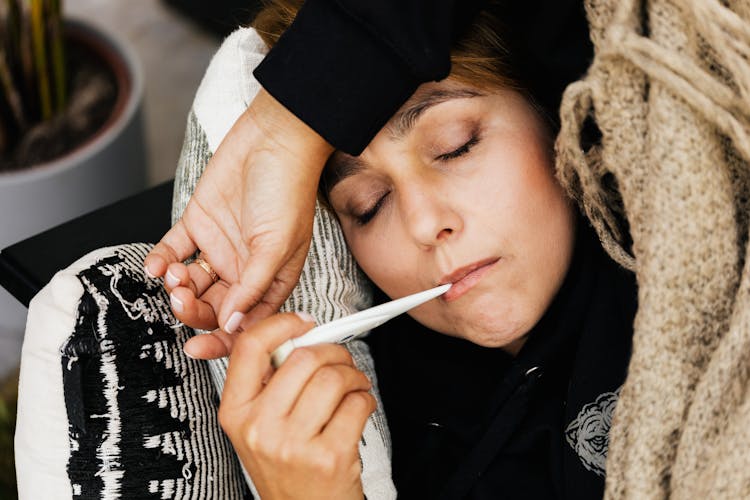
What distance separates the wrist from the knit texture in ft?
0.53

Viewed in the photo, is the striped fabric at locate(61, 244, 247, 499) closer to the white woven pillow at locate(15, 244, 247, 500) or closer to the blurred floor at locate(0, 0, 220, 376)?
the white woven pillow at locate(15, 244, 247, 500)

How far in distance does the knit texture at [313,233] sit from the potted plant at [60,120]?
499mm

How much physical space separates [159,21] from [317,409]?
73.8 inches

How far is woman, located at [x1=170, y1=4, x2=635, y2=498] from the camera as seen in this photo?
0.73m

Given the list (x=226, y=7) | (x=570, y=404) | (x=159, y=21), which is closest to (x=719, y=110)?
(x=570, y=404)

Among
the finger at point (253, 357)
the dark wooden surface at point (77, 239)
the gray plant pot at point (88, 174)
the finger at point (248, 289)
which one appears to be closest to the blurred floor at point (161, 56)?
the gray plant pot at point (88, 174)

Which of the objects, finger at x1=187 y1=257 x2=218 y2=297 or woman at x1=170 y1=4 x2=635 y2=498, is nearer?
woman at x1=170 y1=4 x2=635 y2=498

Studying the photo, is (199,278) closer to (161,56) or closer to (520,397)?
(520,397)

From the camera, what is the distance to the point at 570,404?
35.9 inches

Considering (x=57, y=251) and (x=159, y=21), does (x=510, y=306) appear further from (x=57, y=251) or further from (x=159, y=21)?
(x=159, y=21)

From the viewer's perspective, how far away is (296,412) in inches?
27.4

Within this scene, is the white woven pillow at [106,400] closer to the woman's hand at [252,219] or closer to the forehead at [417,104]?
the woman's hand at [252,219]

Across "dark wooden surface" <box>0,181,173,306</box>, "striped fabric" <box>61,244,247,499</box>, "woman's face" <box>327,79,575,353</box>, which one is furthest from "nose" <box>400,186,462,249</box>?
"dark wooden surface" <box>0,181,173,306</box>

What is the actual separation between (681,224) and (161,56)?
1833 mm
